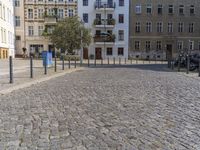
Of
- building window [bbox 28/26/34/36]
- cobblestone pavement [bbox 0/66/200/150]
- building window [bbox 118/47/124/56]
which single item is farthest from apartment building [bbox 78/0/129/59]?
cobblestone pavement [bbox 0/66/200/150]

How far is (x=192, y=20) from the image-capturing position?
6172cm

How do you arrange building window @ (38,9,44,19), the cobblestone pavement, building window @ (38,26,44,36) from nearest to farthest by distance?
the cobblestone pavement < building window @ (38,26,44,36) < building window @ (38,9,44,19)

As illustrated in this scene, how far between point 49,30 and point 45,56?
120ft

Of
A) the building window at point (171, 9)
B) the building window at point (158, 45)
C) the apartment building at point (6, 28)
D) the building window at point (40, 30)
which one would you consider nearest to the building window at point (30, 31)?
the building window at point (40, 30)

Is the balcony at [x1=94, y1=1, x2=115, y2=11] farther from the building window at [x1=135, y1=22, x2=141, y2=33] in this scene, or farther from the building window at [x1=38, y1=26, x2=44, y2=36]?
the building window at [x1=38, y1=26, x2=44, y2=36]

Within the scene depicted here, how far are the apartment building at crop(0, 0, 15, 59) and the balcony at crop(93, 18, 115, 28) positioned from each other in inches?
628

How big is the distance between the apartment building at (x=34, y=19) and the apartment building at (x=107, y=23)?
3.26 m

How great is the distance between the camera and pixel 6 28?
5209cm

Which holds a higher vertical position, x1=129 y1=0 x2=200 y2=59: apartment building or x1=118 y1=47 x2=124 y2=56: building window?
x1=129 y1=0 x2=200 y2=59: apartment building

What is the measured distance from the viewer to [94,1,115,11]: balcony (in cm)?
5959

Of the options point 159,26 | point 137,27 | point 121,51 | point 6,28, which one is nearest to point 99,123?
point 6,28

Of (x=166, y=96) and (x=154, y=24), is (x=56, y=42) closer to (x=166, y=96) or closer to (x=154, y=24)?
(x=154, y=24)

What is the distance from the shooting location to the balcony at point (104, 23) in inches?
2340

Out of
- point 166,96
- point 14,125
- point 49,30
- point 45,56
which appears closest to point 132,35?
point 49,30
